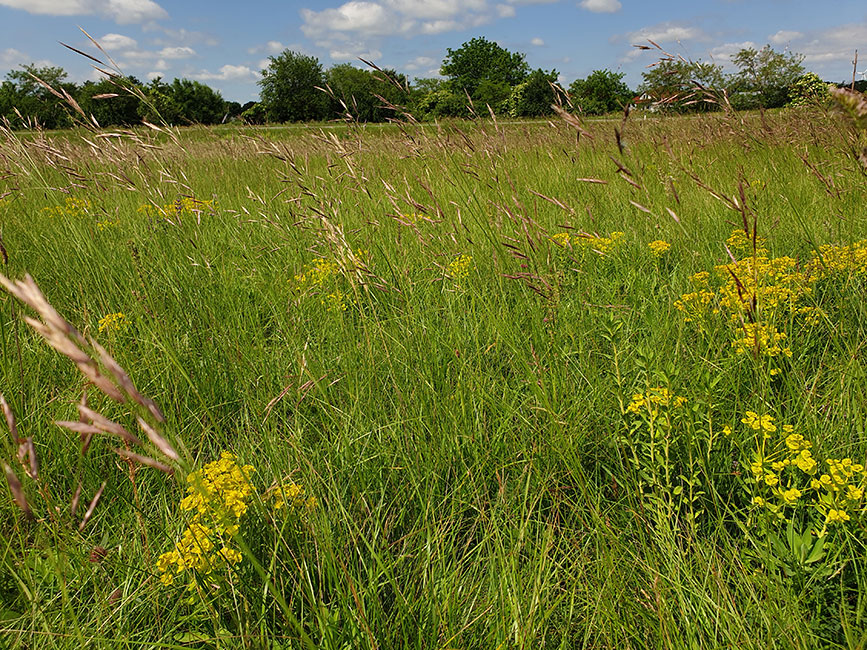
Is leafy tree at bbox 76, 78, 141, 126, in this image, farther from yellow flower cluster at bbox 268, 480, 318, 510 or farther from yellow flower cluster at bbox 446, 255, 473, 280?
yellow flower cluster at bbox 268, 480, 318, 510

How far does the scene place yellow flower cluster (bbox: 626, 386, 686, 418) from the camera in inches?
48.9

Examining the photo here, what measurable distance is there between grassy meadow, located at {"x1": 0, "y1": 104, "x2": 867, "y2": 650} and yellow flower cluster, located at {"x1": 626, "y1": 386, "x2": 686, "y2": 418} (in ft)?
0.04

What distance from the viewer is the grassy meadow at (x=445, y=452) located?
991 millimetres

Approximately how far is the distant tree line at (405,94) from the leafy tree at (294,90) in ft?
0.25

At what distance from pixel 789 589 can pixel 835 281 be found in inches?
61.1

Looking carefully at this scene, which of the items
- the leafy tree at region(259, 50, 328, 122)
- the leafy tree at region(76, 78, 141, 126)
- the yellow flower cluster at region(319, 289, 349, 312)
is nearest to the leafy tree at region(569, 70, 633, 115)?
the yellow flower cluster at region(319, 289, 349, 312)

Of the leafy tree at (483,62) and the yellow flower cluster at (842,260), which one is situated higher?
the leafy tree at (483,62)

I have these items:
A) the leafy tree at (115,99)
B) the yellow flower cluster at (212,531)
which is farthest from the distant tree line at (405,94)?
the yellow flower cluster at (212,531)

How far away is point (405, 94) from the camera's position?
108 inches

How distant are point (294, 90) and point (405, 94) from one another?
38862mm

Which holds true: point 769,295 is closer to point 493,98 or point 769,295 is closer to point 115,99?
point 115,99

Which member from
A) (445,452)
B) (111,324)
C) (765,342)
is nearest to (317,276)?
(111,324)

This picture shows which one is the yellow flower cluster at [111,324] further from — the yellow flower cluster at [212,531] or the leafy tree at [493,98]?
the leafy tree at [493,98]

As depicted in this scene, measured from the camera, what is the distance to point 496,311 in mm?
2014
